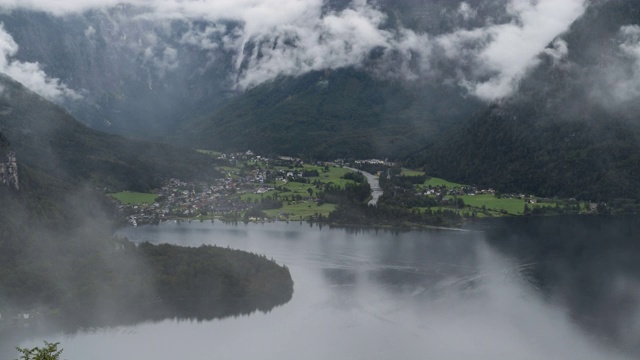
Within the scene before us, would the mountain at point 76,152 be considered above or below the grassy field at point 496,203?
above

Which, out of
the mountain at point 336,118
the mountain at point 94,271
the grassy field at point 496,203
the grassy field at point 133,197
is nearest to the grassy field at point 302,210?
the grassy field at point 133,197

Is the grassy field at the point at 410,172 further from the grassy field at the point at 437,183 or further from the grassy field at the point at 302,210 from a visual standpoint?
the grassy field at the point at 302,210

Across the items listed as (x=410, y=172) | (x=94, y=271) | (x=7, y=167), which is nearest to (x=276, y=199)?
(x=410, y=172)

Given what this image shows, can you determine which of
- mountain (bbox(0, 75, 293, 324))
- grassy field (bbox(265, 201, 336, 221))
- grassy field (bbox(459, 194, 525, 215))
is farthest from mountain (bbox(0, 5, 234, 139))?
mountain (bbox(0, 75, 293, 324))

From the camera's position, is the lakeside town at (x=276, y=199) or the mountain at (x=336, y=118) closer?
the lakeside town at (x=276, y=199)

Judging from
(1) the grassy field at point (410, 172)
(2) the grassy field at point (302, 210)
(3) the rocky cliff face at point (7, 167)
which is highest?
(1) the grassy field at point (410, 172)

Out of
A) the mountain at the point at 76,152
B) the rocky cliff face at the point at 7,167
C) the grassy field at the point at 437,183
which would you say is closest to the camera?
the rocky cliff face at the point at 7,167

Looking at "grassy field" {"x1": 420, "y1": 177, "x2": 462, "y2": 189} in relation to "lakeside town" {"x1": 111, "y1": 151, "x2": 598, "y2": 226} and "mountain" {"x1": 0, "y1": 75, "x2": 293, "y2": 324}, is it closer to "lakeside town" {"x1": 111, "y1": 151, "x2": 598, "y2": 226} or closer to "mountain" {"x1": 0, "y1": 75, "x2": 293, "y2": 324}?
"lakeside town" {"x1": 111, "y1": 151, "x2": 598, "y2": 226}

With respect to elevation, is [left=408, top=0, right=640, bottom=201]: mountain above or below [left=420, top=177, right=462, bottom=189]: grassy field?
above
